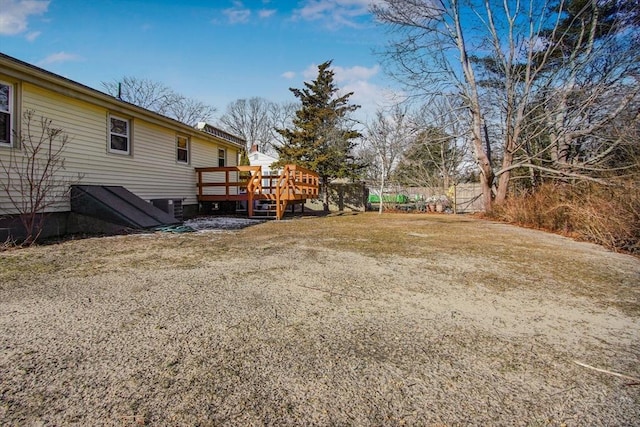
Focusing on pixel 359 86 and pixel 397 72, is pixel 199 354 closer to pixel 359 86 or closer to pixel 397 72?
pixel 397 72

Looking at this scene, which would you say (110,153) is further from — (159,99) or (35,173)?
(159,99)

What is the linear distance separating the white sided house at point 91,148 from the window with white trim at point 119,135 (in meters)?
0.02

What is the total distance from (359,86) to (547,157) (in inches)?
413

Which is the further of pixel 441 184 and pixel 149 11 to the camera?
pixel 441 184

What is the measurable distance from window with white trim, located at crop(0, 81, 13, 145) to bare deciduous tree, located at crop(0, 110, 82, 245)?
15 centimetres

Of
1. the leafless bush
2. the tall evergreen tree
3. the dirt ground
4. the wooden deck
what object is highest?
the tall evergreen tree

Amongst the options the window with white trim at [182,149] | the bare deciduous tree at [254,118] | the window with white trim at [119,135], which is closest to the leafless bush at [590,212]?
the window with white trim at [119,135]

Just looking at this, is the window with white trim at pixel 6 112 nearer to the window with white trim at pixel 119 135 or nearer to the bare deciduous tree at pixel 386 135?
the window with white trim at pixel 119 135

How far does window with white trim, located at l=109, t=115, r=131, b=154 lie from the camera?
26.4 feet

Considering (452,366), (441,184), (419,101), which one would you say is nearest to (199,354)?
(452,366)

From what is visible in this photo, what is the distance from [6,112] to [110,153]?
2.30 meters

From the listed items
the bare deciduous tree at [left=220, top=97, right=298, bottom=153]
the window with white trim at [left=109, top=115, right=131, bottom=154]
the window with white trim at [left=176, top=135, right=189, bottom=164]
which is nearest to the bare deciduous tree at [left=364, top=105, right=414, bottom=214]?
the window with white trim at [left=176, top=135, right=189, bottom=164]

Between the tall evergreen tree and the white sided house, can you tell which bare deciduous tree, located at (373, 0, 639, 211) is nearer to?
the tall evergreen tree

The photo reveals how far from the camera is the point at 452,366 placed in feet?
5.48
